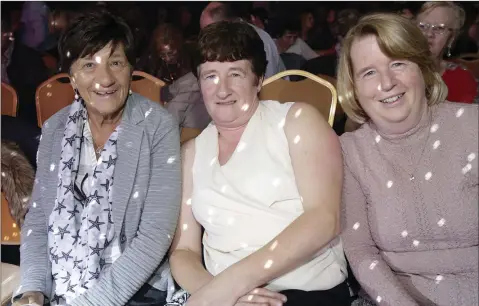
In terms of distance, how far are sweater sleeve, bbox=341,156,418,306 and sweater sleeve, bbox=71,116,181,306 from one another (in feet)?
1.61

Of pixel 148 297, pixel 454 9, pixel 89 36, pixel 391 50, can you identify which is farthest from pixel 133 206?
pixel 454 9

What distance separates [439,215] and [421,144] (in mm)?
199

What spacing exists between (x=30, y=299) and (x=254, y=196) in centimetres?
70

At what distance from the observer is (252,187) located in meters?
1.49

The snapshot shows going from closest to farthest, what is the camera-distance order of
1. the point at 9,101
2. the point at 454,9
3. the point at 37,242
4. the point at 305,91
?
the point at 37,242 < the point at 305,91 < the point at 9,101 < the point at 454,9

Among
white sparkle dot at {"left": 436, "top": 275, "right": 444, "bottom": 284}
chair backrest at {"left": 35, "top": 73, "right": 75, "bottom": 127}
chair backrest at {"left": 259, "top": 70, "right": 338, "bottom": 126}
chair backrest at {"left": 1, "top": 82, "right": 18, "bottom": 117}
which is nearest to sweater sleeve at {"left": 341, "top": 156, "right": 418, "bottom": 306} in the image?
white sparkle dot at {"left": 436, "top": 275, "right": 444, "bottom": 284}

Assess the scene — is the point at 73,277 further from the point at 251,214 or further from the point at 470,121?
the point at 470,121

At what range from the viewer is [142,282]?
5.06ft

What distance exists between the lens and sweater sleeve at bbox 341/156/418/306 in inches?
57.2

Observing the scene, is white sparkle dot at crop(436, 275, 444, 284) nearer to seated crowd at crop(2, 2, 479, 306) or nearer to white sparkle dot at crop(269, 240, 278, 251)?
seated crowd at crop(2, 2, 479, 306)

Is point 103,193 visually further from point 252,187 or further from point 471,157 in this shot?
point 471,157

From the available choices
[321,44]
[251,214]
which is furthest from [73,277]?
[321,44]

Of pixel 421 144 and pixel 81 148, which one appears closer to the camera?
pixel 421 144

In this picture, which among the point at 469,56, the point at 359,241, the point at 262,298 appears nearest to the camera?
the point at 262,298
